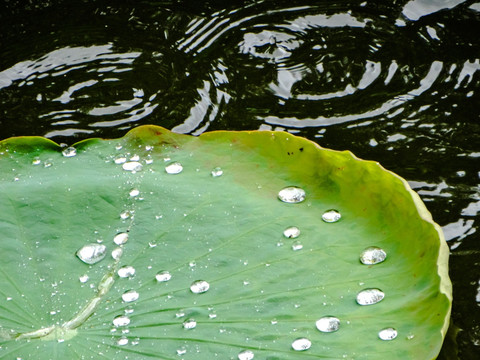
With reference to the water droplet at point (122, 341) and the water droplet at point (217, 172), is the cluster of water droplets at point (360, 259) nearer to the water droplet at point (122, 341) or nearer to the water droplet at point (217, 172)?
the water droplet at point (217, 172)

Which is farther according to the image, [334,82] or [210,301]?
[334,82]

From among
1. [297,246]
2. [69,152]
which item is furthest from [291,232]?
[69,152]

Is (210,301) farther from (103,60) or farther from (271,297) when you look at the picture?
(103,60)

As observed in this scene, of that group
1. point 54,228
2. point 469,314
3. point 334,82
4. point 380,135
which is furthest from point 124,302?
point 334,82

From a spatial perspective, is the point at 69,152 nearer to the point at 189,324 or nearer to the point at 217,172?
the point at 217,172

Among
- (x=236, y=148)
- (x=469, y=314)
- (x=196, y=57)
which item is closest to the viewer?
(x=469, y=314)

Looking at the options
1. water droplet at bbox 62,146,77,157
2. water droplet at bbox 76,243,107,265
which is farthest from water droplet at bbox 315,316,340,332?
water droplet at bbox 62,146,77,157
